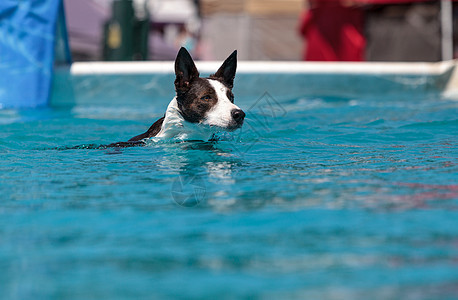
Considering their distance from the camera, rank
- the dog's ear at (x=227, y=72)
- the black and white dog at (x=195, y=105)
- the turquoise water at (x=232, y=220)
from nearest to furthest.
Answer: the turquoise water at (x=232, y=220)
the black and white dog at (x=195, y=105)
the dog's ear at (x=227, y=72)

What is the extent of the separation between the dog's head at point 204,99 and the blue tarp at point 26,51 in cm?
495

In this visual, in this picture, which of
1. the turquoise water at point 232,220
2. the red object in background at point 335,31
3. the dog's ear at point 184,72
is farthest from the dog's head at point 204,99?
the red object in background at point 335,31

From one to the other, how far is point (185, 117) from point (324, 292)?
11.9 ft

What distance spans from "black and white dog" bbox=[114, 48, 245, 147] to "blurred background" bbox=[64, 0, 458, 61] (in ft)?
32.3

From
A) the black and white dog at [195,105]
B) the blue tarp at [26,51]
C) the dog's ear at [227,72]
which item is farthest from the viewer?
the blue tarp at [26,51]

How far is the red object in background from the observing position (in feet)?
52.3

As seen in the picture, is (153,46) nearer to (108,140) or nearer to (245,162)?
Answer: (108,140)

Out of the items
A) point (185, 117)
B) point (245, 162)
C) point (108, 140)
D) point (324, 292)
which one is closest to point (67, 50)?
point (108, 140)

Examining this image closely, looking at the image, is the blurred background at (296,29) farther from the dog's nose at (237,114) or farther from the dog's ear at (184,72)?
the dog's nose at (237,114)

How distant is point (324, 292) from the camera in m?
2.01

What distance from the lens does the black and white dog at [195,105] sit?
522 cm

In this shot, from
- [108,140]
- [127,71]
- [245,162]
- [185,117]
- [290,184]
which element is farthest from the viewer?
[127,71]

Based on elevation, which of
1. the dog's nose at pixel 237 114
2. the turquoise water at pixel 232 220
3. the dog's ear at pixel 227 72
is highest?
the dog's ear at pixel 227 72

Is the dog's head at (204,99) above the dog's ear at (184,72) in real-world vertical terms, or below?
below
